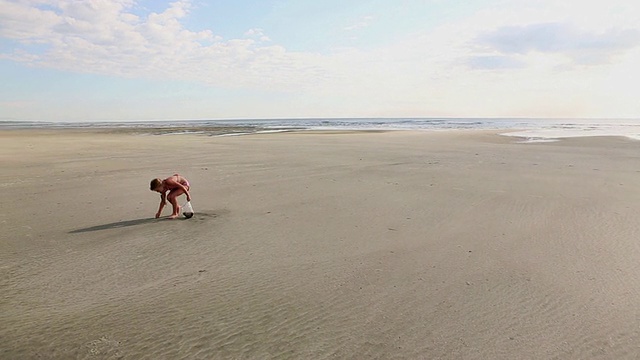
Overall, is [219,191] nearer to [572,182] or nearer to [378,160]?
[378,160]

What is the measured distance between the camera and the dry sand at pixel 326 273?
122 inches

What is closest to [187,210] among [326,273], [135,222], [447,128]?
[135,222]

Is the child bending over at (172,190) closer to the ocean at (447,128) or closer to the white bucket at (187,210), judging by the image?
the white bucket at (187,210)

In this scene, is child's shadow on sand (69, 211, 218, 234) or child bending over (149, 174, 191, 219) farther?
child bending over (149, 174, 191, 219)

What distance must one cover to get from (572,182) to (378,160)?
619 cm

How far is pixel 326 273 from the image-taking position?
4.41 meters

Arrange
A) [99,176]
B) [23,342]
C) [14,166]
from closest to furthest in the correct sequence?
[23,342], [99,176], [14,166]

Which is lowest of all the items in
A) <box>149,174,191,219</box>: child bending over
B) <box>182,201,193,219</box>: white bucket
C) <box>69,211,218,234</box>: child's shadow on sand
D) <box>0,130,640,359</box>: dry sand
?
<box>0,130,640,359</box>: dry sand

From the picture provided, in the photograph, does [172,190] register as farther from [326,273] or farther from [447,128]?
[447,128]

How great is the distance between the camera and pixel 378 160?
14344mm

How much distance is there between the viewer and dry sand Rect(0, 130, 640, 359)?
3.10 m

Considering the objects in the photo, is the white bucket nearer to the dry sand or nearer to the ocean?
the dry sand

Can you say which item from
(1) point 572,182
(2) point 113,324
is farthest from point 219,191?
(1) point 572,182

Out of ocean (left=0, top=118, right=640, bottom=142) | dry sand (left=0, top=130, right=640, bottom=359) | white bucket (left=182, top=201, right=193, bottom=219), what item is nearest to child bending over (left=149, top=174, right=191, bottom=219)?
white bucket (left=182, top=201, right=193, bottom=219)
